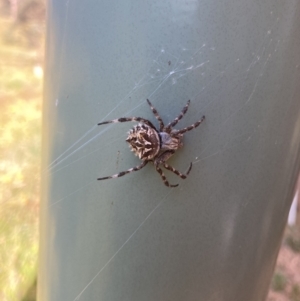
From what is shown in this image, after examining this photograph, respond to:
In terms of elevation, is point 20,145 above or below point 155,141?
above

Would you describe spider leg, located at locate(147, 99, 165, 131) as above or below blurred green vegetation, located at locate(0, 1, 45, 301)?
below

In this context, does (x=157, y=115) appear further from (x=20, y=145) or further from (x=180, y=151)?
(x=20, y=145)

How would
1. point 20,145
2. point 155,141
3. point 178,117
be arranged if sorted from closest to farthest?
point 178,117 → point 155,141 → point 20,145

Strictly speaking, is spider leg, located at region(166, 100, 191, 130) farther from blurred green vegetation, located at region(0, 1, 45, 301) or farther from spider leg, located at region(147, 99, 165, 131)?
blurred green vegetation, located at region(0, 1, 45, 301)

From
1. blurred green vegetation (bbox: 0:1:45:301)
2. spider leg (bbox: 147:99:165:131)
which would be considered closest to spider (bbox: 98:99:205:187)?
spider leg (bbox: 147:99:165:131)

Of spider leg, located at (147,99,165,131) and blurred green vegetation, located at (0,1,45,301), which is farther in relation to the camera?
blurred green vegetation, located at (0,1,45,301)

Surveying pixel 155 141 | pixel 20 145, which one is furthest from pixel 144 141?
pixel 20 145
